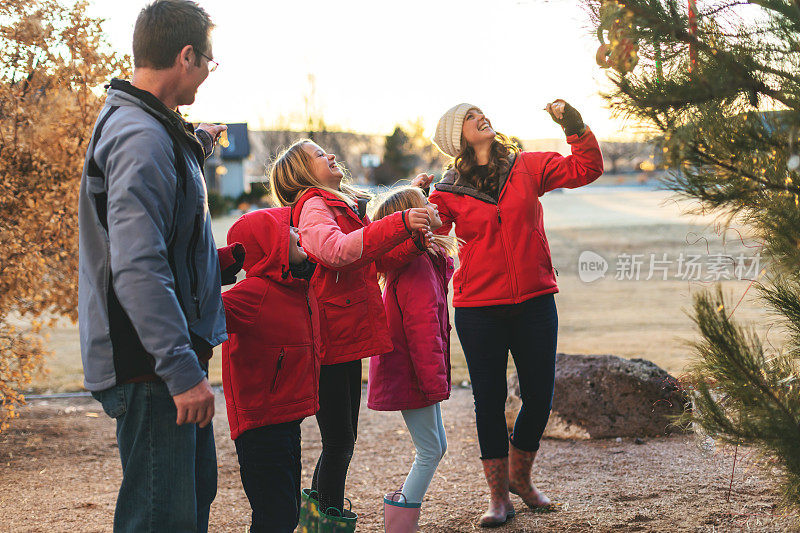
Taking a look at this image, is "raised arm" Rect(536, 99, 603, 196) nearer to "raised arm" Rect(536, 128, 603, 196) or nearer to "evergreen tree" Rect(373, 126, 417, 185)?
"raised arm" Rect(536, 128, 603, 196)

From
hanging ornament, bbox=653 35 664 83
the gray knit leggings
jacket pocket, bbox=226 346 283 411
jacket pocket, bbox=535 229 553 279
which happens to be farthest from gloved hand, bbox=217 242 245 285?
jacket pocket, bbox=535 229 553 279

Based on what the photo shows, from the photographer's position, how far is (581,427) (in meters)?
5.36

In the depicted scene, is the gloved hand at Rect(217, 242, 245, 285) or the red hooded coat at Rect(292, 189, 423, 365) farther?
the red hooded coat at Rect(292, 189, 423, 365)

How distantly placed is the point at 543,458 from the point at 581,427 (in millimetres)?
551

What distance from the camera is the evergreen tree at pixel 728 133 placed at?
208cm

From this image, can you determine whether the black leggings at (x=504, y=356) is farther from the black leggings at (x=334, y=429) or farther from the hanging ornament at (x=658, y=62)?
the hanging ornament at (x=658, y=62)

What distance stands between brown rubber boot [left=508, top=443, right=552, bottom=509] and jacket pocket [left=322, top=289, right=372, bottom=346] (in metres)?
1.14

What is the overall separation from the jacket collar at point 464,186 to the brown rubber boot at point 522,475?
4.06ft

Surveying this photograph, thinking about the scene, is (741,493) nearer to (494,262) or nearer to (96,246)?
(494,262)

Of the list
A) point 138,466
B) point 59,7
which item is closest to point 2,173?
point 59,7

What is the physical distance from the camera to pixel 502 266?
3.52 meters

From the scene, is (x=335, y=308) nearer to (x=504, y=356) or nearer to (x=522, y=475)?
(x=504, y=356)

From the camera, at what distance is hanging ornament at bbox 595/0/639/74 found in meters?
2.12

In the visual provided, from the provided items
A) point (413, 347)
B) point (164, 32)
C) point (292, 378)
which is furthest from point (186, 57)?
point (413, 347)
